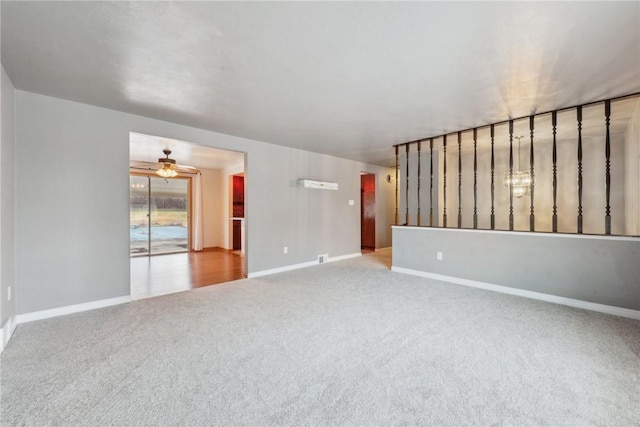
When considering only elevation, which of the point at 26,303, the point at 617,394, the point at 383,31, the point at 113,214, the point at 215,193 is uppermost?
the point at 383,31

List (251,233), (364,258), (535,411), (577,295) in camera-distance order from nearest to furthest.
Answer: (535,411)
(577,295)
(251,233)
(364,258)

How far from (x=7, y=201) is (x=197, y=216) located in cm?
524

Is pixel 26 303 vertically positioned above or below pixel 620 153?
below

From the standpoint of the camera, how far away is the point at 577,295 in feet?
10.5

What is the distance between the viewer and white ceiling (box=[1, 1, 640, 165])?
1.63 m

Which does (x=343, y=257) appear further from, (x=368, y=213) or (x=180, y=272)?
(x=180, y=272)

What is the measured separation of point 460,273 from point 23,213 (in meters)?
5.53

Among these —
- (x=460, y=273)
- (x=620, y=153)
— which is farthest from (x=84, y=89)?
(x=620, y=153)

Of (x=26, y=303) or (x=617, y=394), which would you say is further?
(x=26, y=303)

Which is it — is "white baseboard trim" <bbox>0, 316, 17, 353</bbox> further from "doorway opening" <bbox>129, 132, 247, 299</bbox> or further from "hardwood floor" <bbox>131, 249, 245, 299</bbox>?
"doorway opening" <bbox>129, 132, 247, 299</bbox>

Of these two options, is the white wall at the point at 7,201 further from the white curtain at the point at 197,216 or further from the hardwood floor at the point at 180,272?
the white curtain at the point at 197,216

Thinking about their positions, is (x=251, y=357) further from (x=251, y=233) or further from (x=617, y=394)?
(x=251, y=233)

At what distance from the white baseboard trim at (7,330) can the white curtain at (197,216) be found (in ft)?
16.4

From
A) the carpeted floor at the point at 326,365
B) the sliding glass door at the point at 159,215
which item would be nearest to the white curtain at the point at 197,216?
the sliding glass door at the point at 159,215
